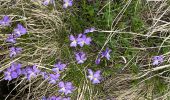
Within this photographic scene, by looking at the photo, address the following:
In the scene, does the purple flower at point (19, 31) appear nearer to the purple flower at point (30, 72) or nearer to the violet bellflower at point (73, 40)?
the purple flower at point (30, 72)

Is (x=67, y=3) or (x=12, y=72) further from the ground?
(x=67, y=3)

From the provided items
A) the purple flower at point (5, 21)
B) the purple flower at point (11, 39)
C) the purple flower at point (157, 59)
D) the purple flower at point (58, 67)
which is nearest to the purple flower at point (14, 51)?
the purple flower at point (11, 39)

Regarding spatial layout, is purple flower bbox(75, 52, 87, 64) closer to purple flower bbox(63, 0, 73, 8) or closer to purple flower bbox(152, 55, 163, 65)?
purple flower bbox(63, 0, 73, 8)

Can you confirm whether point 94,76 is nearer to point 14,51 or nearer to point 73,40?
point 73,40

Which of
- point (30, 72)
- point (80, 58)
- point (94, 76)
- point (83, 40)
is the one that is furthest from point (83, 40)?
point (30, 72)

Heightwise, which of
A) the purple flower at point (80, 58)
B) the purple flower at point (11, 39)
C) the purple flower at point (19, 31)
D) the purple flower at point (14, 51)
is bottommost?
the purple flower at point (80, 58)

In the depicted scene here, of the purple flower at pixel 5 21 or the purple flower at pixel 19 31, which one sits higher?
the purple flower at pixel 5 21

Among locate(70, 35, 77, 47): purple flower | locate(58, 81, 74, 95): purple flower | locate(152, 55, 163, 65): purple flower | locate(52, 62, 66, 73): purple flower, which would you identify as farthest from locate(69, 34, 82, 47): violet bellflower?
locate(152, 55, 163, 65): purple flower

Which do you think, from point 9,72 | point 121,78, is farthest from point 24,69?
point 121,78

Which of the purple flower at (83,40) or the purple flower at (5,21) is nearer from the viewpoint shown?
the purple flower at (83,40)
